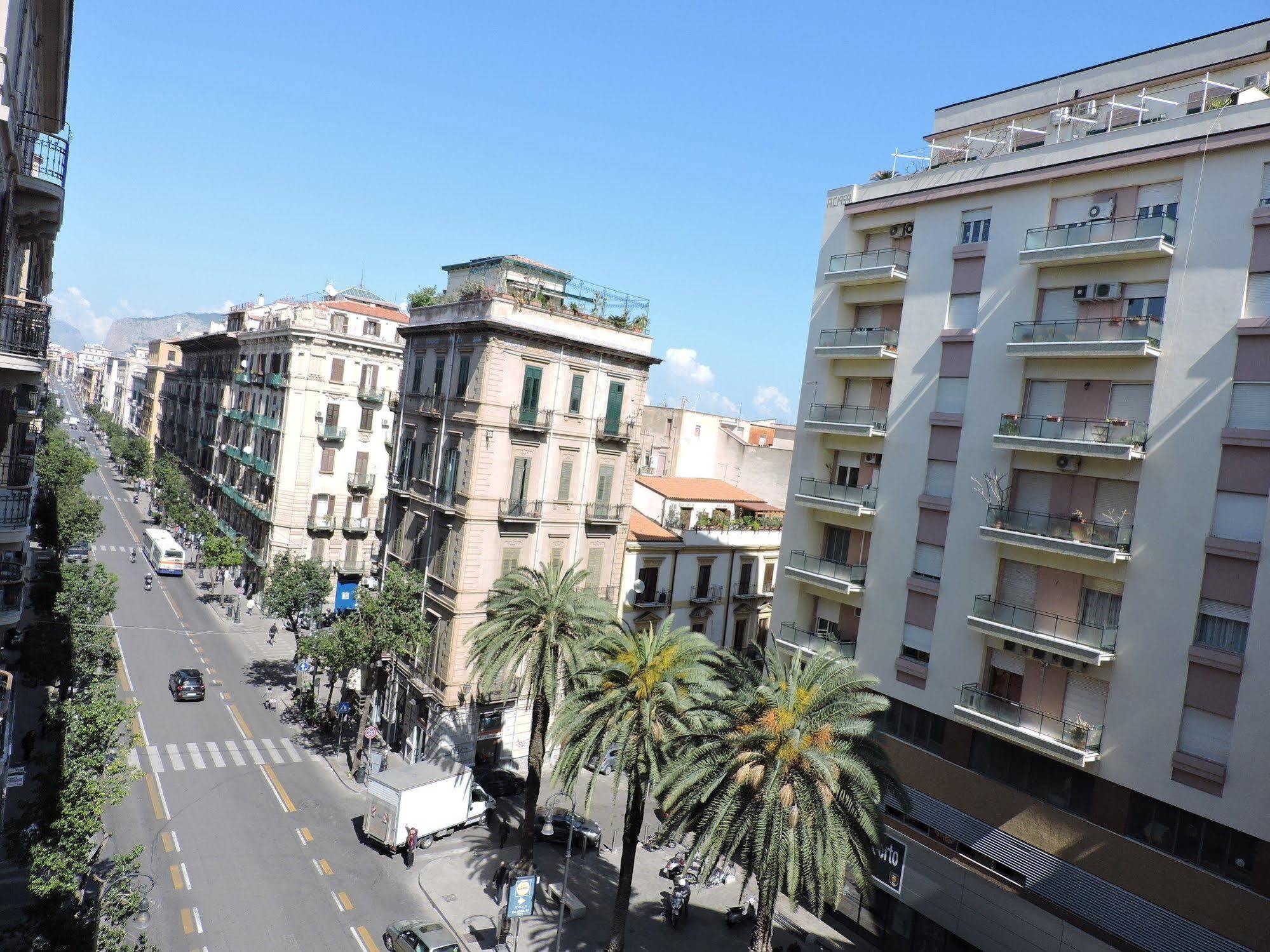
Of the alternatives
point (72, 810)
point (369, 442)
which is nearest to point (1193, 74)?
point (72, 810)

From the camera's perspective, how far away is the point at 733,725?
20.9 meters

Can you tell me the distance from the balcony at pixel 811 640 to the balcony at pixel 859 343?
10.3 m

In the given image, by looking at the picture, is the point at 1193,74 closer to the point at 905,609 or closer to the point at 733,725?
the point at 905,609

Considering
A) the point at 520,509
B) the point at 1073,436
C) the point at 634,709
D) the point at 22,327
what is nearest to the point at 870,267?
the point at 1073,436

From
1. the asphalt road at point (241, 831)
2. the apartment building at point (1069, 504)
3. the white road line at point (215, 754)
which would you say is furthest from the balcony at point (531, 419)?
the white road line at point (215, 754)

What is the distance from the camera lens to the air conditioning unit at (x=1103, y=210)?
2500cm

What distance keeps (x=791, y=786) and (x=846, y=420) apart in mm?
16563

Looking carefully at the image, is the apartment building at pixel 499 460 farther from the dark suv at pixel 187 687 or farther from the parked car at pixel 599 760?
the parked car at pixel 599 760

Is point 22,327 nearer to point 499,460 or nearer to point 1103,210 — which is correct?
point 499,460

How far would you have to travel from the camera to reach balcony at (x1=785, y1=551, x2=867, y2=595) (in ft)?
102

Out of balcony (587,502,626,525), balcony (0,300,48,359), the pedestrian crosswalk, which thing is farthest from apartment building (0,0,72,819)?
balcony (587,502,626,525)

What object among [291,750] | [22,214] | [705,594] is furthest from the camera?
[705,594]

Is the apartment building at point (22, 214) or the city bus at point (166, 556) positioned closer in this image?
the apartment building at point (22, 214)

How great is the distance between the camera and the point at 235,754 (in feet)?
128
